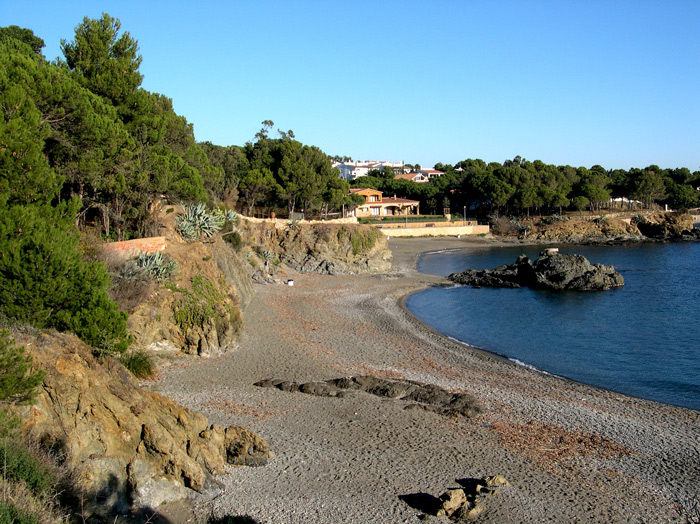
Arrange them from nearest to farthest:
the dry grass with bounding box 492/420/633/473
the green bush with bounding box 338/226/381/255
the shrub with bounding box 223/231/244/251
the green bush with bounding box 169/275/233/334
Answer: the dry grass with bounding box 492/420/633/473
the green bush with bounding box 169/275/233/334
the shrub with bounding box 223/231/244/251
the green bush with bounding box 338/226/381/255

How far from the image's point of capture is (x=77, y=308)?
39.9 feet

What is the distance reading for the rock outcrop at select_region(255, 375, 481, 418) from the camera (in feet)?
49.1

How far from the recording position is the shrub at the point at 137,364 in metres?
15.2

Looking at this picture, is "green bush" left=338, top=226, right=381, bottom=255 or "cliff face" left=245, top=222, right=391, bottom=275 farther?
"green bush" left=338, top=226, right=381, bottom=255

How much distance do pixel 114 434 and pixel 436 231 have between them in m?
74.1

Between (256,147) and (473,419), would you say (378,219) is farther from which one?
(473,419)

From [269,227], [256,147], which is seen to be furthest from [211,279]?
[256,147]

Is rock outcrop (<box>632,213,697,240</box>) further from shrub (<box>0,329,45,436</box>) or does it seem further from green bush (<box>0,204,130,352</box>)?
shrub (<box>0,329,45,436</box>)

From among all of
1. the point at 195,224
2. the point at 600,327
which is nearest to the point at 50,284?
the point at 195,224

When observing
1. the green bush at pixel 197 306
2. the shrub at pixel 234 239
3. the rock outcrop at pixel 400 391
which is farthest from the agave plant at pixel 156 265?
the shrub at pixel 234 239

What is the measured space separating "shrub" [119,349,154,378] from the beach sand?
53 cm

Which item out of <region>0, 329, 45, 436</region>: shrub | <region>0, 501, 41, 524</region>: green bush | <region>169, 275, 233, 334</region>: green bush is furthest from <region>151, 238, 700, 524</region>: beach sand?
<region>0, 501, 41, 524</region>: green bush

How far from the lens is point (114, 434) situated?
922 centimetres

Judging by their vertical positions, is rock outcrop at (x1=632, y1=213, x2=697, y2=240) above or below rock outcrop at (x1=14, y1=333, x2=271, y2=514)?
above
